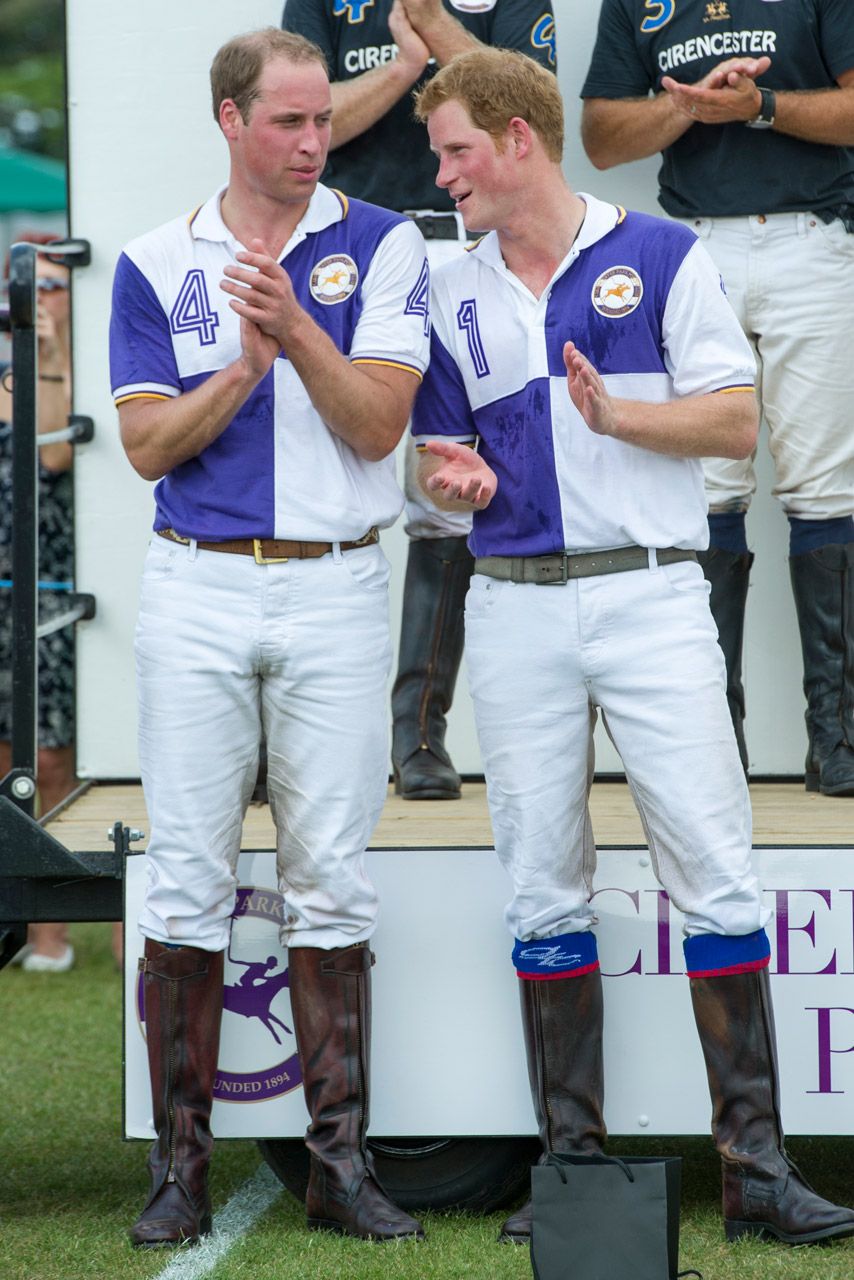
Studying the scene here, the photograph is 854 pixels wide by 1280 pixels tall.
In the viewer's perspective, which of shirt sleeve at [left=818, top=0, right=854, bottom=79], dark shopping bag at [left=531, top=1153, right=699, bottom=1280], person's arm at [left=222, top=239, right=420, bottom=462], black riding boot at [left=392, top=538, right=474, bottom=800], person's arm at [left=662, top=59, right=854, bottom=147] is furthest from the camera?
black riding boot at [left=392, top=538, right=474, bottom=800]

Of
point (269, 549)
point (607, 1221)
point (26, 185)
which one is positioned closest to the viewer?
point (607, 1221)

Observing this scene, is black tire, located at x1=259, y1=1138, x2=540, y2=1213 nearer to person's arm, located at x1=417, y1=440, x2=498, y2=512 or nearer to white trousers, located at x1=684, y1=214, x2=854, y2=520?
person's arm, located at x1=417, y1=440, x2=498, y2=512

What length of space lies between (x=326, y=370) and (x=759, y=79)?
1591mm

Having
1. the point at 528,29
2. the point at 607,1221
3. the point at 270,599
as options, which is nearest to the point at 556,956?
the point at 607,1221

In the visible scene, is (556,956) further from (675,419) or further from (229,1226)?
(675,419)

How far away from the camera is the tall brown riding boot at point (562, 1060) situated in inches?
137

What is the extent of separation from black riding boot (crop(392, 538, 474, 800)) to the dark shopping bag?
142 cm

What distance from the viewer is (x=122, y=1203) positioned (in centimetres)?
398

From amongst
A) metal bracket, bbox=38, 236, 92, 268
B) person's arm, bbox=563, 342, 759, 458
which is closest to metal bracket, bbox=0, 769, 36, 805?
person's arm, bbox=563, 342, 759, 458

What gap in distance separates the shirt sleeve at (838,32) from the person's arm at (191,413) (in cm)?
171

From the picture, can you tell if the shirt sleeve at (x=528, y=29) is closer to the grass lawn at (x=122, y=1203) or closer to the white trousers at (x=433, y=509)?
the white trousers at (x=433, y=509)

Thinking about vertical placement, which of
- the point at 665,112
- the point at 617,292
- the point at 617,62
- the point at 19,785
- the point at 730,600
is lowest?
the point at 19,785

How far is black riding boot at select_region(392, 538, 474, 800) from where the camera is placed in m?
4.43

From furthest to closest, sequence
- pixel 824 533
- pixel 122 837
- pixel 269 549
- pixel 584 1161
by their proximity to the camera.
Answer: pixel 824 533
pixel 122 837
pixel 269 549
pixel 584 1161
